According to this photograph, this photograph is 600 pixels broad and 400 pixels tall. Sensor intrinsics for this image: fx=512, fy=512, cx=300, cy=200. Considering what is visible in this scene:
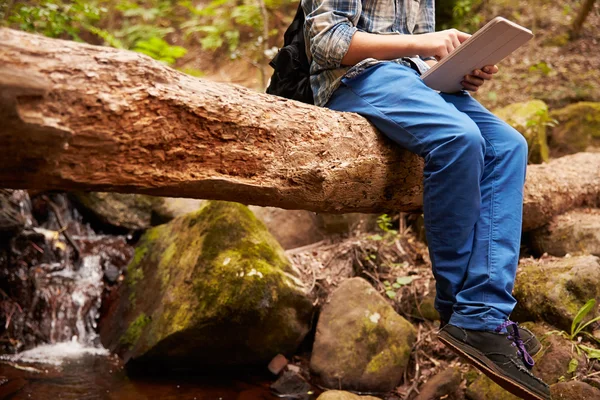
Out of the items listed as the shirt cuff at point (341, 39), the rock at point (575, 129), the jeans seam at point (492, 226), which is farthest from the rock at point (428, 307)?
the rock at point (575, 129)

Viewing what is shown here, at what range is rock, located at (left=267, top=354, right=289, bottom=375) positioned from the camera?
402cm

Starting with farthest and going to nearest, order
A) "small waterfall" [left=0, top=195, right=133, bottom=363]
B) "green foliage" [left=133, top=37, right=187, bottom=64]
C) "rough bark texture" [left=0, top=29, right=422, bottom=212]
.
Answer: "green foliage" [left=133, top=37, right=187, bottom=64] → "small waterfall" [left=0, top=195, right=133, bottom=363] → "rough bark texture" [left=0, top=29, right=422, bottom=212]

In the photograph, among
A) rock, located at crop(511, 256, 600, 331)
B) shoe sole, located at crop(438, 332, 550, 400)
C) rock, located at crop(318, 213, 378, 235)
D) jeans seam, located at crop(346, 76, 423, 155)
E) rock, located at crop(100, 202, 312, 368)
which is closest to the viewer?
shoe sole, located at crop(438, 332, 550, 400)

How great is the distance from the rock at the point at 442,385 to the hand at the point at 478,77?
194 cm

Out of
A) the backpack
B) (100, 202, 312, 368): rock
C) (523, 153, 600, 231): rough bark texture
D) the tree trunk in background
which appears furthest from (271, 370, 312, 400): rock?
the tree trunk in background

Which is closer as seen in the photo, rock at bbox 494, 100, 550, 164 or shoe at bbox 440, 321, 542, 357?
shoe at bbox 440, 321, 542, 357

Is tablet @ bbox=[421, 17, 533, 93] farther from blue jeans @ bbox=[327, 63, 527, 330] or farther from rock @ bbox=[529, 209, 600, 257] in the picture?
rock @ bbox=[529, 209, 600, 257]

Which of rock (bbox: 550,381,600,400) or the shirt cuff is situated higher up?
the shirt cuff

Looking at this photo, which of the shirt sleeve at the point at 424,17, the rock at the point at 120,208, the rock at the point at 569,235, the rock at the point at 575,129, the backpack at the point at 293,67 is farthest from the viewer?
the rock at the point at 575,129

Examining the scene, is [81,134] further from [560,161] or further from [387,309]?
[560,161]

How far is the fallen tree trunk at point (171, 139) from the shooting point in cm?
183

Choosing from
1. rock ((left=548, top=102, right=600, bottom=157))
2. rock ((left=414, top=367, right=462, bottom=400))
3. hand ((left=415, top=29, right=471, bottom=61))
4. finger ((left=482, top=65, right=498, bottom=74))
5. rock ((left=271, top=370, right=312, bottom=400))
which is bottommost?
rock ((left=271, top=370, right=312, bottom=400))

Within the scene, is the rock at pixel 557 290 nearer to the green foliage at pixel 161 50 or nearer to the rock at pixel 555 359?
the rock at pixel 555 359

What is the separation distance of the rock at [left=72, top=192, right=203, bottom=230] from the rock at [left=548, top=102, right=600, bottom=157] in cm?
446
